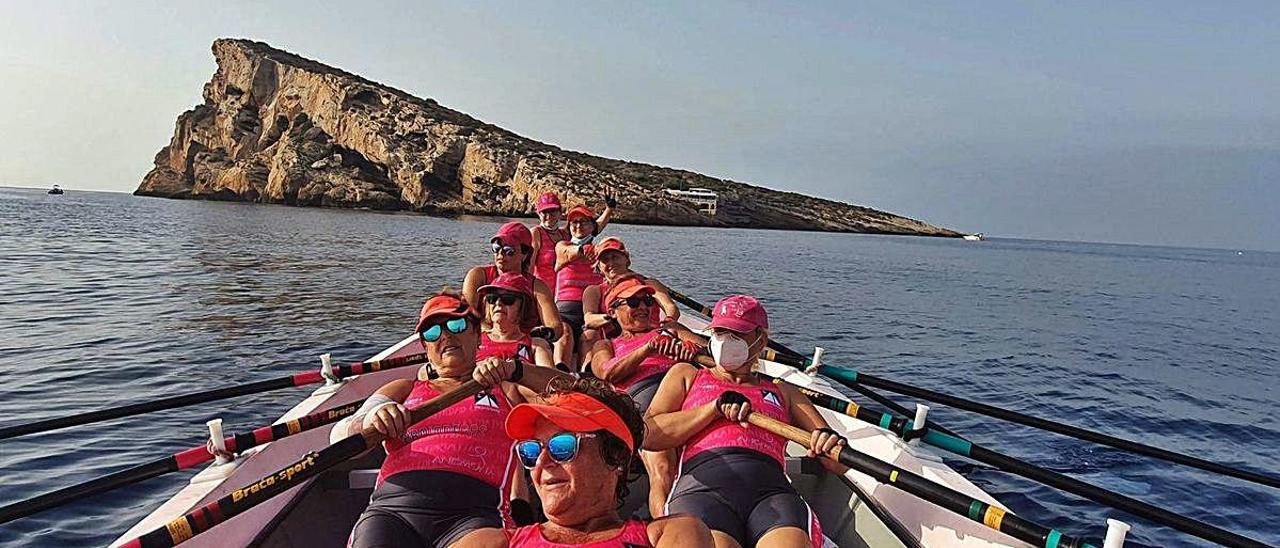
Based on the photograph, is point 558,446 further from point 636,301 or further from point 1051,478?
point 636,301

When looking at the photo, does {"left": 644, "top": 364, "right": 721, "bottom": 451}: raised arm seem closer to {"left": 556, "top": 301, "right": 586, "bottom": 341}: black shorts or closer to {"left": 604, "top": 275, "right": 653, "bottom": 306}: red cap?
{"left": 604, "top": 275, "right": 653, "bottom": 306}: red cap

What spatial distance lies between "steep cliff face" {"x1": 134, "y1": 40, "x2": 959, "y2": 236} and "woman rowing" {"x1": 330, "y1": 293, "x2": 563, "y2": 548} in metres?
73.7

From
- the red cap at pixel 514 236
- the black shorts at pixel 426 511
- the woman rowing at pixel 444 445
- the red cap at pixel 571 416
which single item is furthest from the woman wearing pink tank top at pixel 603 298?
the red cap at pixel 571 416

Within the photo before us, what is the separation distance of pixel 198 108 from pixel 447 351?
389 feet

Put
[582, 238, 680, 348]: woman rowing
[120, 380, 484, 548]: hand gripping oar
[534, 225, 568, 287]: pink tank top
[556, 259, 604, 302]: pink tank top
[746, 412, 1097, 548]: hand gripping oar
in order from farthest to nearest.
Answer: [534, 225, 568, 287]: pink tank top, [556, 259, 604, 302]: pink tank top, [582, 238, 680, 348]: woman rowing, [746, 412, 1097, 548]: hand gripping oar, [120, 380, 484, 548]: hand gripping oar

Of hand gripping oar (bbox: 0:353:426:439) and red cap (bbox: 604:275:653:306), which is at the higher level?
red cap (bbox: 604:275:653:306)

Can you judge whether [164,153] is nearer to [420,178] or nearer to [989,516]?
[420,178]

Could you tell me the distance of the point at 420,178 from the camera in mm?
80438

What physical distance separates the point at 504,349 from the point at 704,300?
17.5 m

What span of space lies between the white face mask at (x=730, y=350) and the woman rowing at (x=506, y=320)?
137cm

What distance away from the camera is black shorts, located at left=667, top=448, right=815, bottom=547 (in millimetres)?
3293

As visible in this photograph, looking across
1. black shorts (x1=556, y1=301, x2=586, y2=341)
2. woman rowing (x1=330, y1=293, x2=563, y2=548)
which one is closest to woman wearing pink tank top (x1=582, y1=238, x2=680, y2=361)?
black shorts (x1=556, y1=301, x2=586, y2=341)

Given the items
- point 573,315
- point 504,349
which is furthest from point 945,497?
point 573,315

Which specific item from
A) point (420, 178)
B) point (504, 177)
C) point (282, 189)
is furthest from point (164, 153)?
point (504, 177)
